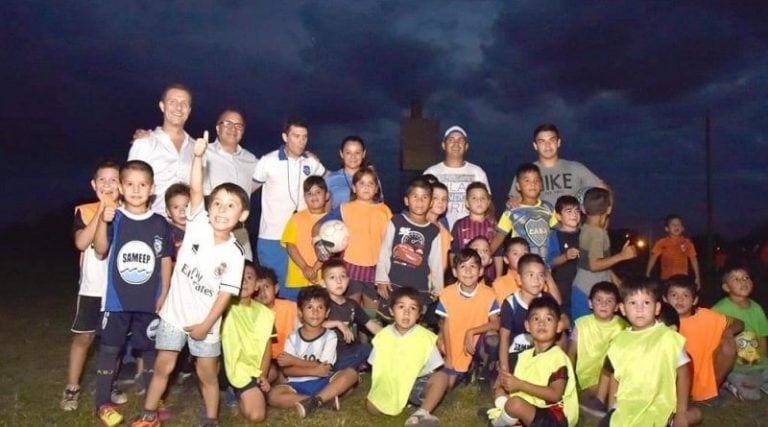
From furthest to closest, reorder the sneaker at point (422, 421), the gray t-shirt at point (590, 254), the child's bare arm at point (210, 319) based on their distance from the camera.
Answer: the gray t-shirt at point (590, 254) < the sneaker at point (422, 421) < the child's bare arm at point (210, 319)

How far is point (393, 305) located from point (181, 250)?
1.72 metres

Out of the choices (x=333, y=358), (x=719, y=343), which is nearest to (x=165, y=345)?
(x=333, y=358)

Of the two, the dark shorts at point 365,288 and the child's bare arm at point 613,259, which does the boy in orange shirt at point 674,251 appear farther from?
the dark shorts at point 365,288

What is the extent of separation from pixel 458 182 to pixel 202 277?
3.17m

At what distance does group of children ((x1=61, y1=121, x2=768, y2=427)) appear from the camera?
4.45m

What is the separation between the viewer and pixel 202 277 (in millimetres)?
4434

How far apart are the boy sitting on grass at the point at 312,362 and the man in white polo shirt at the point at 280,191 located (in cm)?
107

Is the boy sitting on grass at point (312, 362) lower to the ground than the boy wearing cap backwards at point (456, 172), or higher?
lower

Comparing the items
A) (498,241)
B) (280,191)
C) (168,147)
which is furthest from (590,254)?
(168,147)

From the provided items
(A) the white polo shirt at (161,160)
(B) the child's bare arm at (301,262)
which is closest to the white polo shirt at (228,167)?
(A) the white polo shirt at (161,160)

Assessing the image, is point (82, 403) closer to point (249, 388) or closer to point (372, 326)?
point (249, 388)

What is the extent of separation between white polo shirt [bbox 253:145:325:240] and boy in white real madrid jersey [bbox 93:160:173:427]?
1707mm

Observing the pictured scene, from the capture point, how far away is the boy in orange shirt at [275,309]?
18.1 feet

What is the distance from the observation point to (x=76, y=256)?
26953mm
